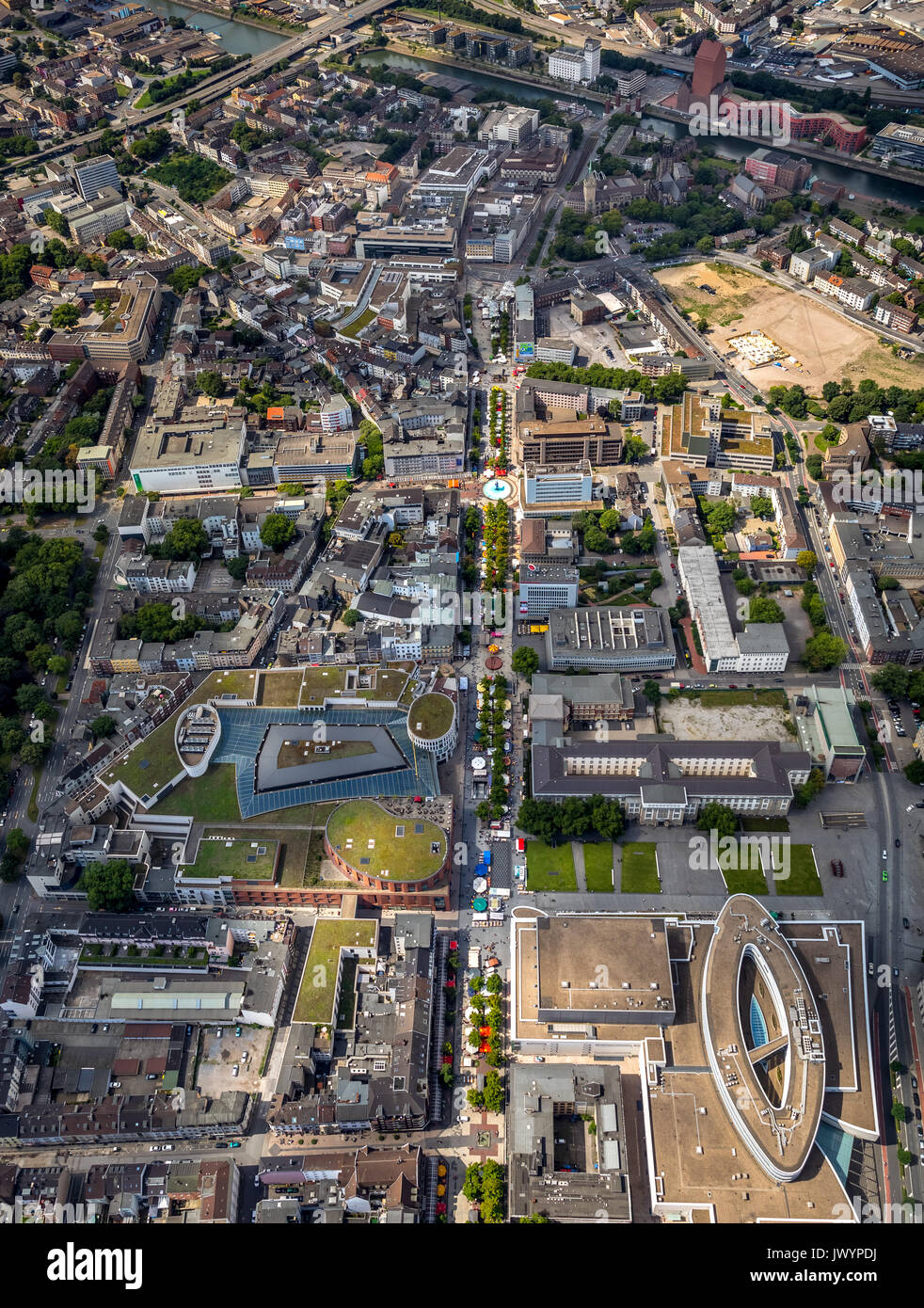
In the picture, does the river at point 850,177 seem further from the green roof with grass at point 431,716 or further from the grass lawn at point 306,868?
the grass lawn at point 306,868

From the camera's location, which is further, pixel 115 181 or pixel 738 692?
pixel 115 181

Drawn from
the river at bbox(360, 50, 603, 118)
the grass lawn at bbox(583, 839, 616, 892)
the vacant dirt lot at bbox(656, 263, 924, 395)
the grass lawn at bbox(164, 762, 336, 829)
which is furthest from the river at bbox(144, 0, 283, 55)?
the grass lawn at bbox(583, 839, 616, 892)

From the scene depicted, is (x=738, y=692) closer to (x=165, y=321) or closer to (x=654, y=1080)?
(x=654, y=1080)

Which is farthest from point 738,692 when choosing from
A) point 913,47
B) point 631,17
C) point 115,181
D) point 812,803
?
point 631,17

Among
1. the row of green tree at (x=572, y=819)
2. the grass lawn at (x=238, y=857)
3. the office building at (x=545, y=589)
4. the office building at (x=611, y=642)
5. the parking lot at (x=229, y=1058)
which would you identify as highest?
the office building at (x=545, y=589)

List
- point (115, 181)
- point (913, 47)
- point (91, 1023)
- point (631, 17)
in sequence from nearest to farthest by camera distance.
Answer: point (91, 1023) → point (115, 181) → point (913, 47) → point (631, 17)

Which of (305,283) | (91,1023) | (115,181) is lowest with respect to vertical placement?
(91,1023)

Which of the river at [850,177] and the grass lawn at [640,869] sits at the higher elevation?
the river at [850,177]

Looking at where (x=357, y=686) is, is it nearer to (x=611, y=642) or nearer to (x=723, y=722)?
(x=611, y=642)

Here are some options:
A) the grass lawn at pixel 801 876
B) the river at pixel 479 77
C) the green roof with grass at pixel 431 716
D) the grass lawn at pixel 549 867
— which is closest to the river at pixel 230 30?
the river at pixel 479 77
